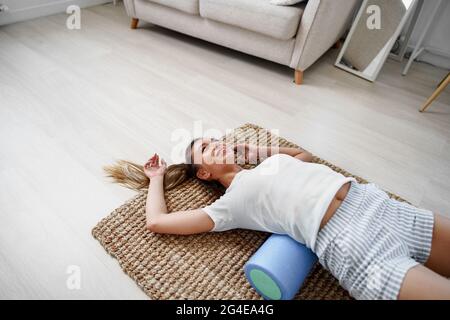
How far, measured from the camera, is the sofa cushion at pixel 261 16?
171 cm

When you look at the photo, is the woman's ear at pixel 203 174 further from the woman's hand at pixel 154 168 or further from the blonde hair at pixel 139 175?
the woman's hand at pixel 154 168

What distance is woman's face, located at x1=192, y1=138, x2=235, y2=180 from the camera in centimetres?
106

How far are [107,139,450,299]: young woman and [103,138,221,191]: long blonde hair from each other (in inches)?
6.4

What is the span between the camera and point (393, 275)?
734mm

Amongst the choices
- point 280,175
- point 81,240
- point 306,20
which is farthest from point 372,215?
point 306,20

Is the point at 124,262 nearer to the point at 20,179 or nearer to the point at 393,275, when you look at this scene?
the point at 20,179

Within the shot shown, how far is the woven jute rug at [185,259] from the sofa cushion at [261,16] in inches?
47.2

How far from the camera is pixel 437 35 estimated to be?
2.24 metres

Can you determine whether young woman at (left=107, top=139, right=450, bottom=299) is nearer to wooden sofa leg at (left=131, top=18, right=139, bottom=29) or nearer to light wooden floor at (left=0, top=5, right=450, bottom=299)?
light wooden floor at (left=0, top=5, right=450, bottom=299)

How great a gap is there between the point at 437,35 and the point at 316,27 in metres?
1.23

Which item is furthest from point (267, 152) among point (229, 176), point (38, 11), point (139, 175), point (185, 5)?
point (38, 11)

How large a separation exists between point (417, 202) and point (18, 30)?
3.07 m

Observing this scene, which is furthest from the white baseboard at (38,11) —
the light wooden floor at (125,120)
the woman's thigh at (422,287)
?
the woman's thigh at (422,287)

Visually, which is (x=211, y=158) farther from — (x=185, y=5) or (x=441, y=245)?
(x=185, y=5)
